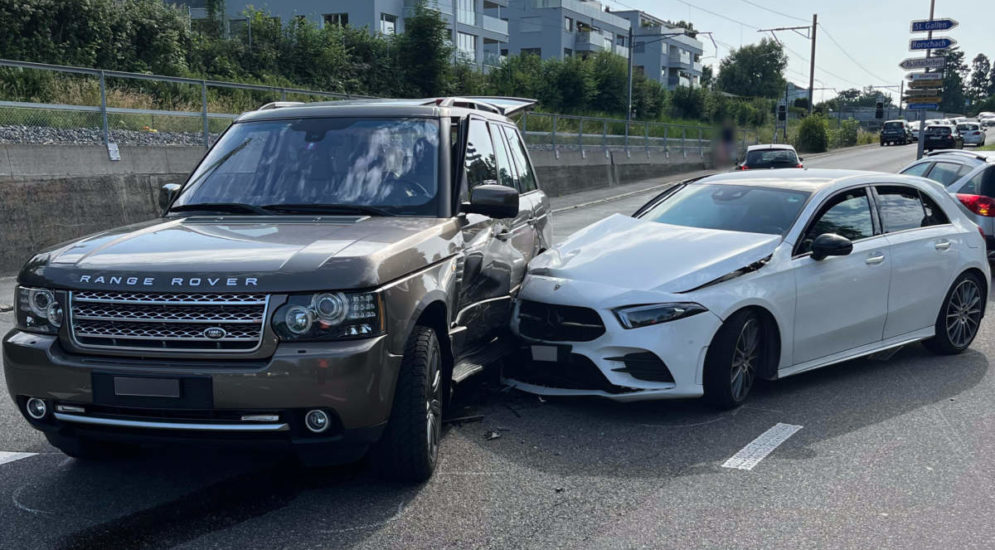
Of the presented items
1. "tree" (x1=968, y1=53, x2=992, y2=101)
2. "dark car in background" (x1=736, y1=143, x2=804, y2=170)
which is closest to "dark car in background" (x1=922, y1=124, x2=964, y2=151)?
"dark car in background" (x1=736, y1=143, x2=804, y2=170)

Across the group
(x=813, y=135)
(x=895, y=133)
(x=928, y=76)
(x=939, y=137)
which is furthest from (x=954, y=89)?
(x=928, y=76)

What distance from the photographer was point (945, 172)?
12.1m

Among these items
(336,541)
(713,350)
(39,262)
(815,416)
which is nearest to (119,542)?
(336,541)

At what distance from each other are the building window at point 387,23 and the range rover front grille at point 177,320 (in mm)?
46073

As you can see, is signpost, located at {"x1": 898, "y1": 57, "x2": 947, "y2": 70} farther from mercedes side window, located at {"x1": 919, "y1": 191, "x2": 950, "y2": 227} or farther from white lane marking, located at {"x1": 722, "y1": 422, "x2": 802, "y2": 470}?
white lane marking, located at {"x1": 722, "y1": 422, "x2": 802, "y2": 470}

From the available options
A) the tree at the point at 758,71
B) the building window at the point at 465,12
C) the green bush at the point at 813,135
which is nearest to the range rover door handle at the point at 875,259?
the building window at the point at 465,12

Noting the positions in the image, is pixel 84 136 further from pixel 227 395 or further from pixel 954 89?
pixel 954 89

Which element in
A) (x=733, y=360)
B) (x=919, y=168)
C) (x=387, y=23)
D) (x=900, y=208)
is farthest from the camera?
(x=387, y=23)

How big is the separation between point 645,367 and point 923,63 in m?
28.3

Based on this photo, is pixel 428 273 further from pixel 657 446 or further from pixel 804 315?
pixel 804 315

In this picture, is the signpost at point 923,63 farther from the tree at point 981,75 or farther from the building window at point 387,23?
the tree at point 981,75

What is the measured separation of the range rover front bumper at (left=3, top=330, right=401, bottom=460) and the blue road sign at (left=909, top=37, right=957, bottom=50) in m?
28.3

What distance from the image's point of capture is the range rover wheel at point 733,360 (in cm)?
532

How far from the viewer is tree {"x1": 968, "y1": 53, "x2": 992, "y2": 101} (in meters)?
178
